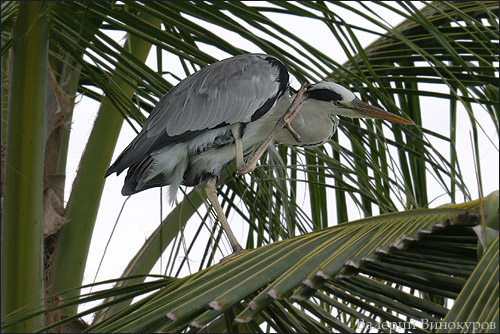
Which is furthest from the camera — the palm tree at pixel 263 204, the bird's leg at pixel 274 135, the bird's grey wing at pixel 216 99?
the bird's grey wing at pixel 216 99

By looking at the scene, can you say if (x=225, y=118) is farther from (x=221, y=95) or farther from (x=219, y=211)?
(x=219, y=211)

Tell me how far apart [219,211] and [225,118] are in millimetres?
313

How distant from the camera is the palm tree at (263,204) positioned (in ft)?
4.17

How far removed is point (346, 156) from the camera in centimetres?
223

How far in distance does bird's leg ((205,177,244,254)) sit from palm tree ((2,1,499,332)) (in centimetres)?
8

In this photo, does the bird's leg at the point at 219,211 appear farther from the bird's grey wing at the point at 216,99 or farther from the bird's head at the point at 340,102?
the bird's head at the point at 340,102

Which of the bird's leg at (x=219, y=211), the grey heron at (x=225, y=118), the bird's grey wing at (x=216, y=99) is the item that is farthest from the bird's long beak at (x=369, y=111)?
the bird's leg at (x=219, y=211)

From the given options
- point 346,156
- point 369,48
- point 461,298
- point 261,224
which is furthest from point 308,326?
point 369,48

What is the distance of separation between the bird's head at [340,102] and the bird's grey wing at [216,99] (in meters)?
0.11

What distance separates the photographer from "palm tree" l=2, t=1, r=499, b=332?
1270mm

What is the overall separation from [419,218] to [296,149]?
4.27ft

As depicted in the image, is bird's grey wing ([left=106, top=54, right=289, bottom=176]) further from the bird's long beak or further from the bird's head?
the bird's long beak

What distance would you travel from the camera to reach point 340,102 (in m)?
2.56

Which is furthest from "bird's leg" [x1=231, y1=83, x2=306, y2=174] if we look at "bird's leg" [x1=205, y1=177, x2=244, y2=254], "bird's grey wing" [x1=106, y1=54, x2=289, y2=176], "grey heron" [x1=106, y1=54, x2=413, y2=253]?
"bird's leg" [x1=205, y1=177, x2=244, y2=254]
